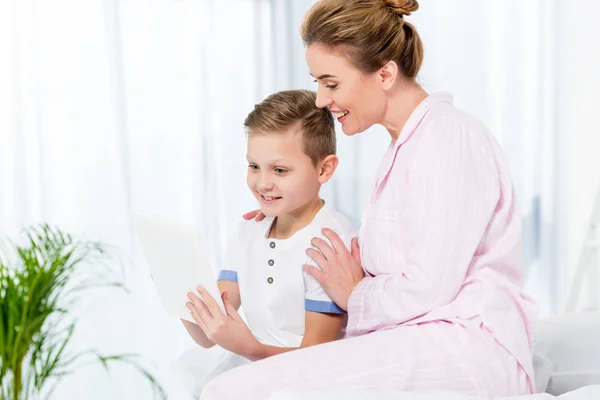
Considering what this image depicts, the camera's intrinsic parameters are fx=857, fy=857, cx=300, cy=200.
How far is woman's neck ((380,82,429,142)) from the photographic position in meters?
1.78

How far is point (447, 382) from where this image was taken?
1.54 m

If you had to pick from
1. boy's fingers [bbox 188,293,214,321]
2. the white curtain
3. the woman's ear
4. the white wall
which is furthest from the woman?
the white wall

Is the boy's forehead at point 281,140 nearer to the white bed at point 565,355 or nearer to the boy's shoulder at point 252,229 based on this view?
the boy's shoulder at point 252,229

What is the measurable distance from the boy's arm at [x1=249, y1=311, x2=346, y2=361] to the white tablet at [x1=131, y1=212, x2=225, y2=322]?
0.13 meters

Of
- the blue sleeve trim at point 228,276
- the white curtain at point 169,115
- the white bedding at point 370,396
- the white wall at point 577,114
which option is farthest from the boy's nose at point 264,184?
the white wall at point 577,114

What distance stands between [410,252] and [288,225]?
1.33ft

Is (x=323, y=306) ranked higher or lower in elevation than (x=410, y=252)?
lower

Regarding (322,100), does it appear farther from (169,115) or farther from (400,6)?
(169,115)

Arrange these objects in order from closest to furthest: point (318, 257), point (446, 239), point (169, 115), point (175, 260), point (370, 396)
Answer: point (370, 396) < point (446, 239) < point (175, 260) < point (318, 257) < point (169, 115)

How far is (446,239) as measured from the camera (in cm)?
155

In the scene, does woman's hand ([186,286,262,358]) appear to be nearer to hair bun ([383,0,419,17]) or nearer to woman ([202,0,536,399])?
woman ([202,0,536,399])

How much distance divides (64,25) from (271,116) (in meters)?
1.74


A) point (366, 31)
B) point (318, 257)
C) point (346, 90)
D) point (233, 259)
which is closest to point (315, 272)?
point (318, 257)

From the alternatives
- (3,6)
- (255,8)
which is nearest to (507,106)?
(255,8)
